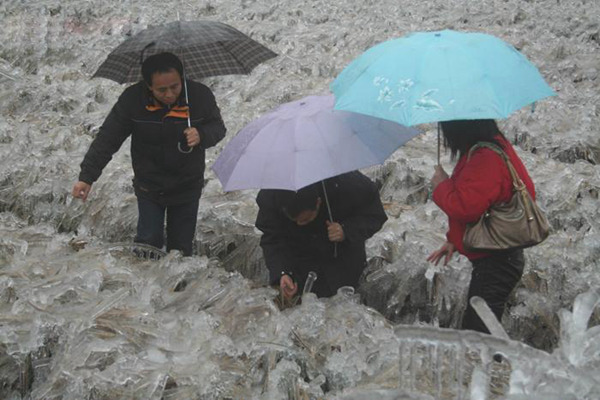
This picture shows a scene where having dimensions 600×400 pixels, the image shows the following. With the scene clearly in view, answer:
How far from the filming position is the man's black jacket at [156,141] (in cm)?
370

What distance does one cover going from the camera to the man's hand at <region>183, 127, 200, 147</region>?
3598mm

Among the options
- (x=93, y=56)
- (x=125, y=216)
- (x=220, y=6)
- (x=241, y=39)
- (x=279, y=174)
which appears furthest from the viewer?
(x=220, y=6)

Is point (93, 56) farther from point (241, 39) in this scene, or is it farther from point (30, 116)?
point (241, 39)

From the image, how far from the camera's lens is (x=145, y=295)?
3.06 meters

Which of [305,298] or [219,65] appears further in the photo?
[219,65]

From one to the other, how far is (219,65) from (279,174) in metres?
1.44

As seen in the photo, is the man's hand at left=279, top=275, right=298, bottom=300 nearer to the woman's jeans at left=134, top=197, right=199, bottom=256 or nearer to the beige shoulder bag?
the woman's jeans at left=134, top=197, right=199, bottom=256

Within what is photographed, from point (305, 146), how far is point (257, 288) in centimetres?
95

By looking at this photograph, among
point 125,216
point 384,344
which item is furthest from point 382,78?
point 125,216

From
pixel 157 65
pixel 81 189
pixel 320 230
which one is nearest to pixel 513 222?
pixel 320 230

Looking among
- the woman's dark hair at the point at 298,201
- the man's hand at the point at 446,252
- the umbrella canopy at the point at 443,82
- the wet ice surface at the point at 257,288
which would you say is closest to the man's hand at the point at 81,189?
the wet ice surface at the point at 257,288

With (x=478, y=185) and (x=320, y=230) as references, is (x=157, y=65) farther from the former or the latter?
(x=478, y=185)

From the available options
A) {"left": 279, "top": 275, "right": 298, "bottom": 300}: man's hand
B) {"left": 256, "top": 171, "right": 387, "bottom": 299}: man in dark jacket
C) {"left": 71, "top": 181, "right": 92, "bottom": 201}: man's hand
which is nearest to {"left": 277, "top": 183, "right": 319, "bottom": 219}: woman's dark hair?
{"left": 256, "top": 171, "right": 387, "bottom": 299}: man in dark jacket

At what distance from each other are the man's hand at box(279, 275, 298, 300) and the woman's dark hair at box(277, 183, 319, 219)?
37 cm
